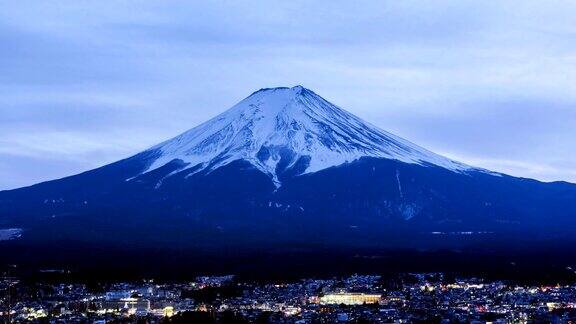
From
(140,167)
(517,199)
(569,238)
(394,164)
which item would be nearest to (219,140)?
(140,167)

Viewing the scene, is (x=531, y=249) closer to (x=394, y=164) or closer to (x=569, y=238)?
(x=569, y=238)

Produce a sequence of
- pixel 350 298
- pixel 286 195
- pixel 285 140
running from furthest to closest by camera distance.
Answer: pixel 285 140 < pixel 286 195 < pixel 350 298

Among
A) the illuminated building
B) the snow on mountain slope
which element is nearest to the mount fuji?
the snow on mountain slope

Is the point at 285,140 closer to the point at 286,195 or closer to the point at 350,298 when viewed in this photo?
the point at 286,195

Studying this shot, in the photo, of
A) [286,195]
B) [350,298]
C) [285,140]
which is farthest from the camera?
[285,140]

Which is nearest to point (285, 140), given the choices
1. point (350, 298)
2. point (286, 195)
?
point (286, 195)
